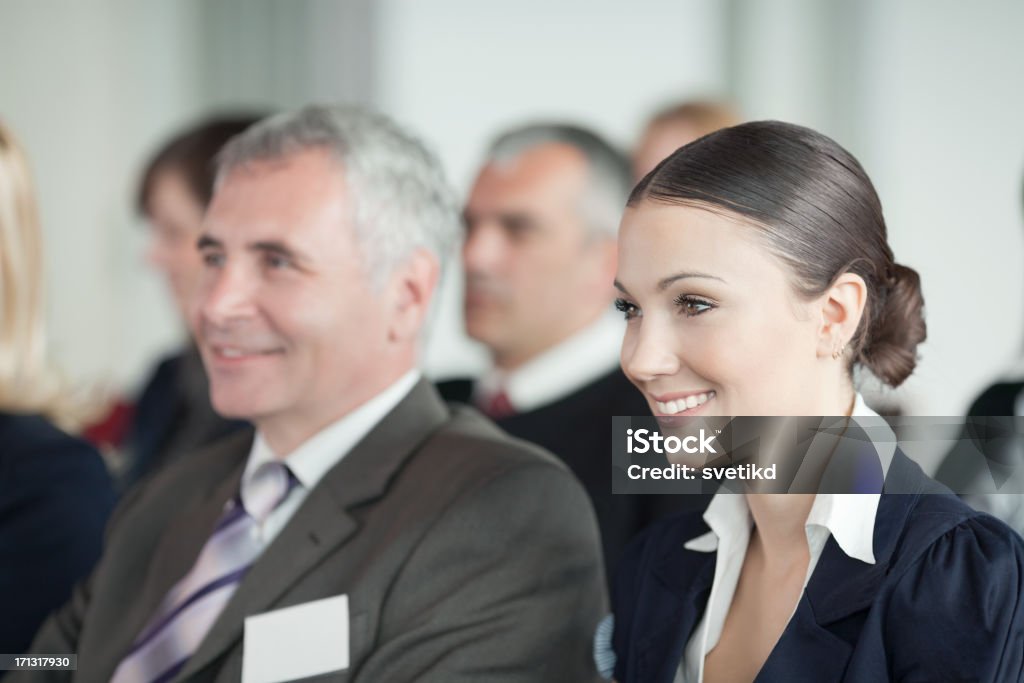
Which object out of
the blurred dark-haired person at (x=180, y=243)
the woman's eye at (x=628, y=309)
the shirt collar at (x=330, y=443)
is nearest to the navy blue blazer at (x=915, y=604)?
the woman's eye at (x=628, y=309)

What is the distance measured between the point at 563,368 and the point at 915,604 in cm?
180

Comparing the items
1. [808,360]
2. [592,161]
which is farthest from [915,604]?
[592,161]

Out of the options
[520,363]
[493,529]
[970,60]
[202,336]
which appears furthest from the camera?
[520,363]

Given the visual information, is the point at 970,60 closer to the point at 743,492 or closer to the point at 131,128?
the point at 743,492

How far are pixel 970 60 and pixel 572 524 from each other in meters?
1.32

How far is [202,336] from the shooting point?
200cm

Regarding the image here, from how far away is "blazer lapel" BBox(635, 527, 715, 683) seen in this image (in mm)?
1354

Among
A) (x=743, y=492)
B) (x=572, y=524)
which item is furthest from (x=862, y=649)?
(x=572, y=524)

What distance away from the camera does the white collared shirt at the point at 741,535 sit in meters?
1.21

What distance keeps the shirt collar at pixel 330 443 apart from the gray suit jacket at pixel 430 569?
47 mm

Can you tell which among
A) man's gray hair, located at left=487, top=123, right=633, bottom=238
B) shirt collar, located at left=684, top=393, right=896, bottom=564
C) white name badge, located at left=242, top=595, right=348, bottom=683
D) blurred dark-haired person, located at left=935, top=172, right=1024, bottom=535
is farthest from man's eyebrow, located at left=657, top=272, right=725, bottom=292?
man's gray hair, located at left=487, top=123, right=633, bottom=238

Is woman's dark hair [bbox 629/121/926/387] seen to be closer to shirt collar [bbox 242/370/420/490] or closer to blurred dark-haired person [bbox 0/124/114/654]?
shirt collar [bbox 242/370/420/490]

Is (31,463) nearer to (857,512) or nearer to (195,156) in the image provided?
(195,156)

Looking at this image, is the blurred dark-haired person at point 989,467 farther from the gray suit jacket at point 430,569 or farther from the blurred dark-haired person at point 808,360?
the gray suit jacket at point 430,569
